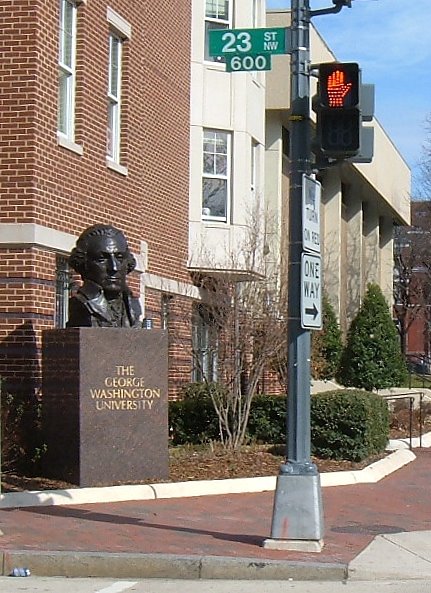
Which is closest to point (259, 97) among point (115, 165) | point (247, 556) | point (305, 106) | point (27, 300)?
point (115, 165)

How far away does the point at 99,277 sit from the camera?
45.8ft


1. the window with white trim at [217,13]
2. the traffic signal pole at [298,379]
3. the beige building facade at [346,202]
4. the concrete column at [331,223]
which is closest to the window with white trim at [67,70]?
the traffic signal pole at [298,379]

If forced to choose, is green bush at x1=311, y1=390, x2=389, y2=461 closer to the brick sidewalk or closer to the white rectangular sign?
the brick sidewalk

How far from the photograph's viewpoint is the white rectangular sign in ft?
33.2

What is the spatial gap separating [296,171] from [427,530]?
4188 millimetres

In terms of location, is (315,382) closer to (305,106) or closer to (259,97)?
(259,97)

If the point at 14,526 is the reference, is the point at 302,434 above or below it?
above

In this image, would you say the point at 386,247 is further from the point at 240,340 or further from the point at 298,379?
the point at 298,379

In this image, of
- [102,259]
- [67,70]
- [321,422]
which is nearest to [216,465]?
[321,422]

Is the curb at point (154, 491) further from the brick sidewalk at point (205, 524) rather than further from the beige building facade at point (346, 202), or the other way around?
the beige building facade at point (346, 202)

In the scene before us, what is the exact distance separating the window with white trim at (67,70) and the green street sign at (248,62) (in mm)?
5543

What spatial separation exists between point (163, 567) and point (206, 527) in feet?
5.79

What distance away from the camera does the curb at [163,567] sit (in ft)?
30.8

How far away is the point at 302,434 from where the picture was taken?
33.0 feet
